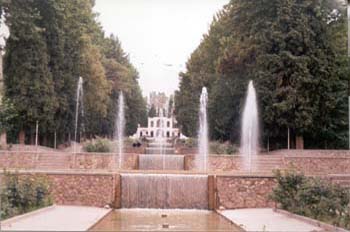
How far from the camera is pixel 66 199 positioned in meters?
17.2

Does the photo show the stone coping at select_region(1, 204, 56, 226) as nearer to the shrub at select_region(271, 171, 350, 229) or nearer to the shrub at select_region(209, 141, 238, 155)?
the shrub at select_region(271, 171, 350, 229)

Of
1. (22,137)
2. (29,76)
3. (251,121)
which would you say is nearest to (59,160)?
(22,137)

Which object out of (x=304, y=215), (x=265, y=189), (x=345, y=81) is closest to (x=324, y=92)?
(x=345, y=81)

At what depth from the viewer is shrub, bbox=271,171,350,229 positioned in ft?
40.7

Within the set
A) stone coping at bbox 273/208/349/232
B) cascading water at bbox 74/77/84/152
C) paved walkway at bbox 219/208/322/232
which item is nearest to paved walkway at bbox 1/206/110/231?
paved walkway at bbox 219/208/322/232

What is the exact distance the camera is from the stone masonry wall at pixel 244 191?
17328 millimetres

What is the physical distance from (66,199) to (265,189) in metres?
5.62

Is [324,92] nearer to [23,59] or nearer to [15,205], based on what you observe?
[23,59]

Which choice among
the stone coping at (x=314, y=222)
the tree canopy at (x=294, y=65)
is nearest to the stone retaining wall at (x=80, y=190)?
the stone coping at (x=314, y=222)

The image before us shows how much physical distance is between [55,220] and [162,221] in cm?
251

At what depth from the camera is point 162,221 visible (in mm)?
13383

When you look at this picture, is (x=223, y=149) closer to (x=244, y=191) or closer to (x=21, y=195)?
(x=244, y=191)

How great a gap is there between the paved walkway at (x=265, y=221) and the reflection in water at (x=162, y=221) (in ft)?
0.87

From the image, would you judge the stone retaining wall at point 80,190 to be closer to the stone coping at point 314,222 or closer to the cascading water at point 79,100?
the stone coping at point 314,222
